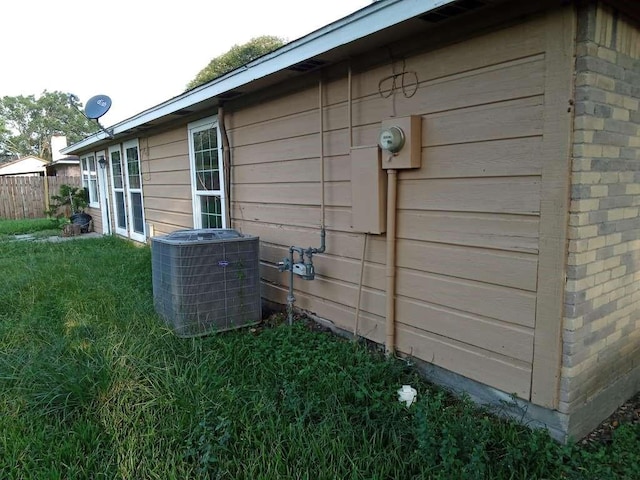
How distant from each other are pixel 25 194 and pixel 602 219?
1941 centimetres

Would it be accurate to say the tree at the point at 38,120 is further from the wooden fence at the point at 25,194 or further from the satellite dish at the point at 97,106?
the satellite dish at the point at 97,106

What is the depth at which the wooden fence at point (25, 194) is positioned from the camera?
1659 centimetres

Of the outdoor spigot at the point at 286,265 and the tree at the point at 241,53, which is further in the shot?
the tree at the point at 241,53

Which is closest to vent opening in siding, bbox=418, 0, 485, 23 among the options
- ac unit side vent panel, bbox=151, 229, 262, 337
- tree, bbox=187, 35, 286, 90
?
ac unit side vent panel, bbox=151, 229, 262, 337

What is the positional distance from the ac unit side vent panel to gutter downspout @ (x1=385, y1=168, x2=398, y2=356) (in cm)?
139

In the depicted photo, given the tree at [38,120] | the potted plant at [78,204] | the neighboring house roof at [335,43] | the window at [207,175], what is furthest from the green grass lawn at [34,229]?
the tree at [38,120]

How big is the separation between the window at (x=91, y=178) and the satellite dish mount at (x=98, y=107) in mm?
3435

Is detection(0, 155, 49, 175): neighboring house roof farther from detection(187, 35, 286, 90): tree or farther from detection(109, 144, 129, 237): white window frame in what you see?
detection(109, 144, 129, 237): white window frame

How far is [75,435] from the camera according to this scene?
221 cm

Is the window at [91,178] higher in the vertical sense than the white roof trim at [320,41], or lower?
lower

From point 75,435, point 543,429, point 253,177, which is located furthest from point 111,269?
point 543,429

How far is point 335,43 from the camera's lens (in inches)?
114

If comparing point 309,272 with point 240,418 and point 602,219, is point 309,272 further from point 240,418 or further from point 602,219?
point 602,219

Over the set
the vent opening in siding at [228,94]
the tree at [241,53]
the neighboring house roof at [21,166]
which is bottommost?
the vent opening in siding at [228,94]
